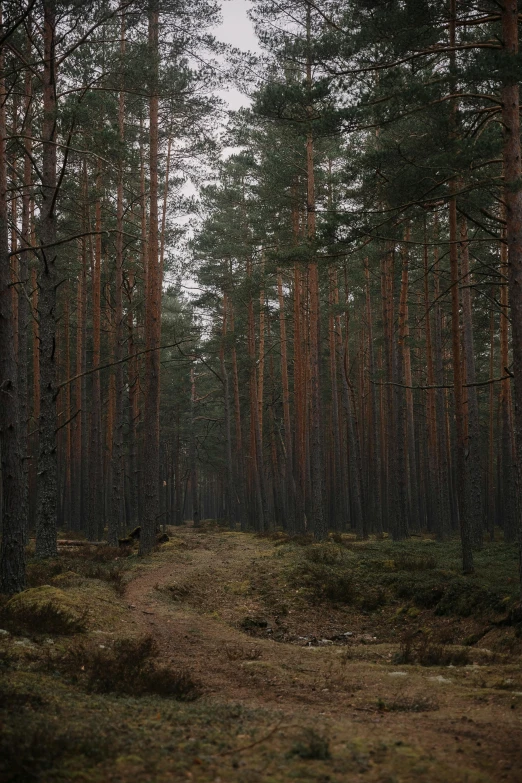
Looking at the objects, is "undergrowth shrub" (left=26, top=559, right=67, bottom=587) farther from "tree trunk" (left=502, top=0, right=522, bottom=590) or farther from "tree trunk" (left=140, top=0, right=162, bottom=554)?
"tree trunk" (left=502, top=0, right=522, bottom=590)

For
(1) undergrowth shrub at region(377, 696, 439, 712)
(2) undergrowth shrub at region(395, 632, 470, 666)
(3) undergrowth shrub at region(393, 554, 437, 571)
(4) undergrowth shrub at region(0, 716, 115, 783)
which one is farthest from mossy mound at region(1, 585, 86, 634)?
(3) undergrowth shrub at region(393, 554, 437, 571)

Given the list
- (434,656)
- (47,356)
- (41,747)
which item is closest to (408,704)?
(434,656)

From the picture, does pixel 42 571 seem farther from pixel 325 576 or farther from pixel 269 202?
pixel 269 202

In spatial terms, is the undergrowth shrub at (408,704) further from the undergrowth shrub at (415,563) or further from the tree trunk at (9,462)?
the undergrowth shrub at (415,563)

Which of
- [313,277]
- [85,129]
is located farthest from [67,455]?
[85,129]

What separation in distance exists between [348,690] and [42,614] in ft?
12.4

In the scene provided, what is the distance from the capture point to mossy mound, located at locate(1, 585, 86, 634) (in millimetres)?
7246

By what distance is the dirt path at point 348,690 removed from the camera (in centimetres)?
420

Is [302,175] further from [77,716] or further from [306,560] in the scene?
[77,716]

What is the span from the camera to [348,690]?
20.4 feet

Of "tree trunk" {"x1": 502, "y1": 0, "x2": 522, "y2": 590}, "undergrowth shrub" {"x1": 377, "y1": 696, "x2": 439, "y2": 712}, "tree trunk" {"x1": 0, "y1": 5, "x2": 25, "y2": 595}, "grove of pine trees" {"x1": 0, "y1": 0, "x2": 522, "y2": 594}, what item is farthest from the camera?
"grove of pine trees" {"x1": 0, "y1": 0, "x2": 522, "y2": 594}

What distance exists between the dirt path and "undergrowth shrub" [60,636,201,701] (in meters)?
0.37

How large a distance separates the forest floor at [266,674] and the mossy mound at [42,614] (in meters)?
0.03

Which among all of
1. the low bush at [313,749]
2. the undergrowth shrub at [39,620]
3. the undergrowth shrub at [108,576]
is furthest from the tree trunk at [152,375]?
the low bush at [313,749]
